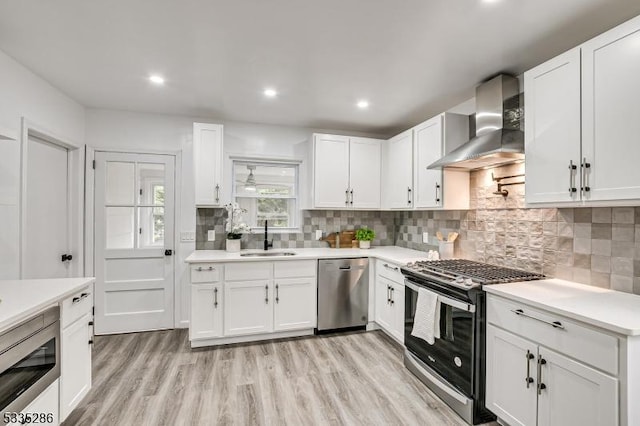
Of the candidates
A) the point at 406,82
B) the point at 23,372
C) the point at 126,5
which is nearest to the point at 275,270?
the point at 23,372

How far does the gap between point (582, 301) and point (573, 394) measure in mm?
467

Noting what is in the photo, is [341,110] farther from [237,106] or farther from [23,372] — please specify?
[23,372]

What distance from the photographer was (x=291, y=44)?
2025mm

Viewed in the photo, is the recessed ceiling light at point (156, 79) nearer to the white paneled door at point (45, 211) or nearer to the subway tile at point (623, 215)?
the white paneled door at point (45, 211)

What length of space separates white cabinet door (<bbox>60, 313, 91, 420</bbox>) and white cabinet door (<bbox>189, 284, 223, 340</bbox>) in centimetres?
95

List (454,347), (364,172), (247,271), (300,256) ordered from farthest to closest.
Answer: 1. (364,172)
2. (300,256)
3. (247,271)
4. (454,347)

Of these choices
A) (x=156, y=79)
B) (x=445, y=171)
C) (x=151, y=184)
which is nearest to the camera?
(x=156, y=79)

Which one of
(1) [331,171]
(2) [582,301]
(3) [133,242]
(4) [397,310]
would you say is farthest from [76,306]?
(2) [582,301]

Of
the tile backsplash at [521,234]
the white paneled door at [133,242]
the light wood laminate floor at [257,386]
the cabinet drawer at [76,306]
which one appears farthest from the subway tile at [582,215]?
the white paneled door at [133,242]

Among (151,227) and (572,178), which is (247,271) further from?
(572,178)

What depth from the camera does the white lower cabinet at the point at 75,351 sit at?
1743 mm

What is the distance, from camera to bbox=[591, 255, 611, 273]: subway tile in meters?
1.85

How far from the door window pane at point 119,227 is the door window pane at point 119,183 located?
10 centimetres

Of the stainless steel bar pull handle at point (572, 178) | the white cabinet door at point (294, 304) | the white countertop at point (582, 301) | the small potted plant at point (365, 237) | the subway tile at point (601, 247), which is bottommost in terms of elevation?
the white cabinet door at point (294, 304)
